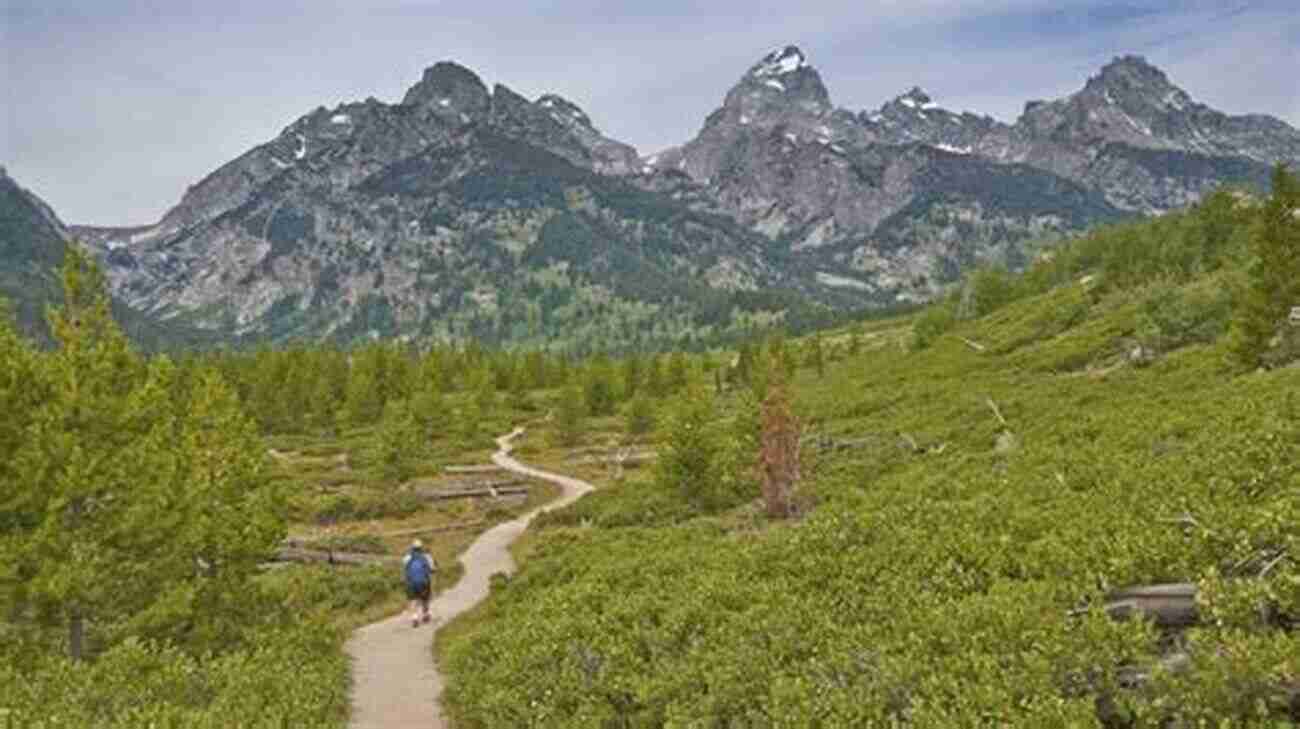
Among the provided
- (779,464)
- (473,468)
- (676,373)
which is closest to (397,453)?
(473,468)

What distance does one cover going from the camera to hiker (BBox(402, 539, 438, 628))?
35.6 meters

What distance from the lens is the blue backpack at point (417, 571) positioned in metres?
35.5

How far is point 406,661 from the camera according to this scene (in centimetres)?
3044

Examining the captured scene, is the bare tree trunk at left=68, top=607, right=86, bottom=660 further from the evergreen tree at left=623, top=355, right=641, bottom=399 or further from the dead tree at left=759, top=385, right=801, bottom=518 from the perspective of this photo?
the evergreen tree at left=623, top=355, right=641, bottom=399

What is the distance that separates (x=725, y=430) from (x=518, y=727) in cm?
4288

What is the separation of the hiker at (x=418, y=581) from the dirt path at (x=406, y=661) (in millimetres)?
523

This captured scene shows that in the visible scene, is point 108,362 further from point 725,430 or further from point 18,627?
point 725,430

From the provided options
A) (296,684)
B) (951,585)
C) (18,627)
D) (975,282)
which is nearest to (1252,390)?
(951,585)

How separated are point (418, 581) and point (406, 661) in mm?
5749

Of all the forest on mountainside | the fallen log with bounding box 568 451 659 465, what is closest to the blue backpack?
the forest on mountainside

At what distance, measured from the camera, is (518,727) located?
18625mm

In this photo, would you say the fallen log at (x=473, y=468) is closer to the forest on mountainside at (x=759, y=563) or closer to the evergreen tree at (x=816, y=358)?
the forest on mountainside at (x=759, y=563)

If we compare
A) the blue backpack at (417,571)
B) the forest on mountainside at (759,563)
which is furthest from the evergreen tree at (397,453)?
the blue backpack at (417,571)

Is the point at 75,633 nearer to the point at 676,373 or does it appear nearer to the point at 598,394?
the point at 598,394
